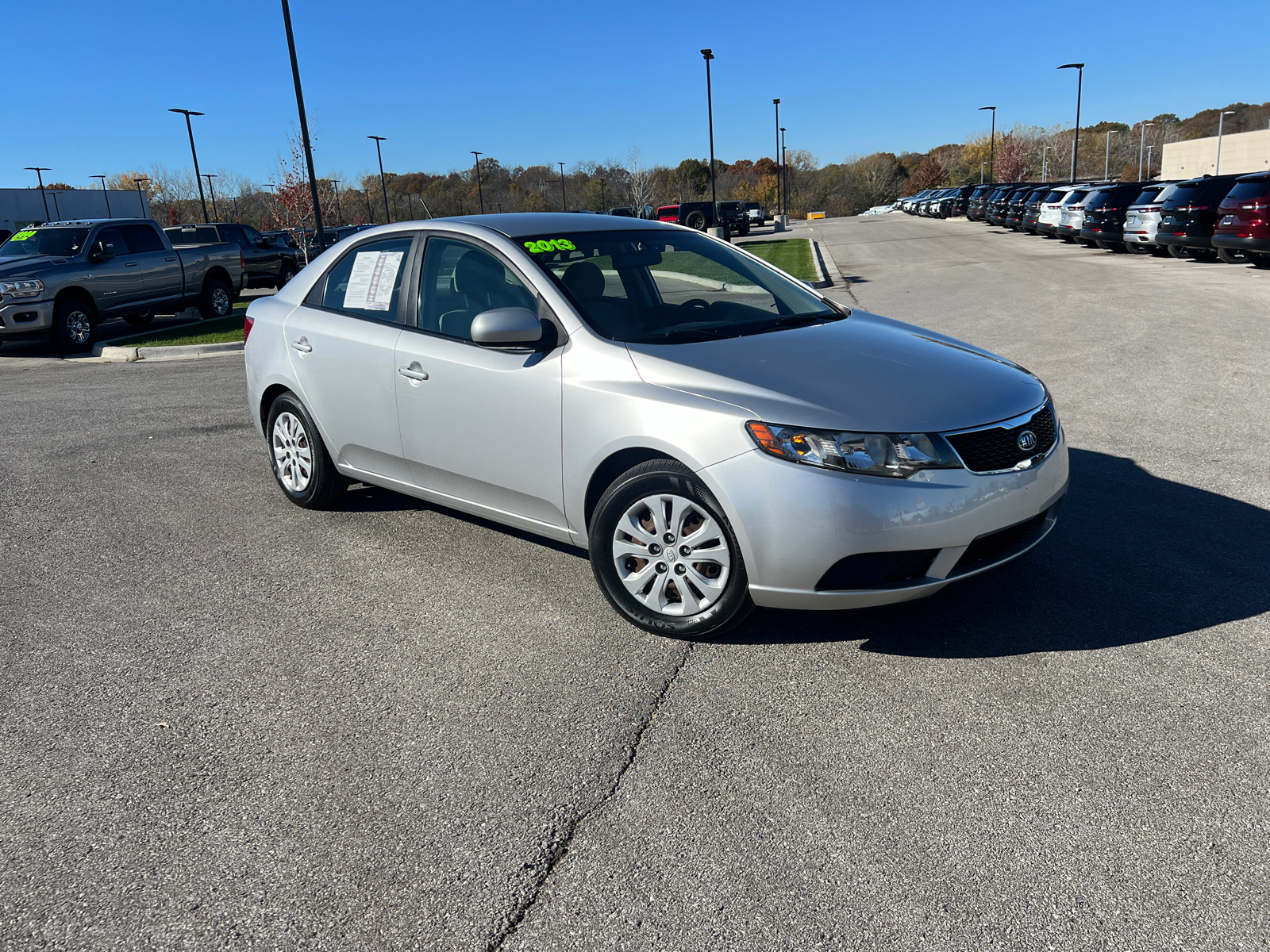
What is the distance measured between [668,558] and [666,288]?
1541 mm

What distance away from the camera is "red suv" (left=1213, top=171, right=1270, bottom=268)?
18.3 m

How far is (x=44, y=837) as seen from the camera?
283cm

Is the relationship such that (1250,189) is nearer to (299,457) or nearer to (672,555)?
(299,457)

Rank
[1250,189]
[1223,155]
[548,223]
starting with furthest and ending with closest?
[1223,155] → [1250,189] → [548,223]

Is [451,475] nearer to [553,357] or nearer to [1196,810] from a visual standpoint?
[553,357]

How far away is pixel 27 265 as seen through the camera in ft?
48.4

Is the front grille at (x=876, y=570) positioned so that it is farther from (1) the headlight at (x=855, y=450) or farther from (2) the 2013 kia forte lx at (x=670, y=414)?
(1) the headlight at (x=855, y=450)

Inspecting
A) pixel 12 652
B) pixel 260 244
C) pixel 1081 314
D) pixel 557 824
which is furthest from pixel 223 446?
pixel 260 244

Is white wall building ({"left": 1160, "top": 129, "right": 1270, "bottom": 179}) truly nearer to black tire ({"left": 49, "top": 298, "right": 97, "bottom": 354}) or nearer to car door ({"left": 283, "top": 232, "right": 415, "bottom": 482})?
black tire ({"left": 49, "top": 298, "right": 97, "bottom": 354})

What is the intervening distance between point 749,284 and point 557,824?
3.09 metres

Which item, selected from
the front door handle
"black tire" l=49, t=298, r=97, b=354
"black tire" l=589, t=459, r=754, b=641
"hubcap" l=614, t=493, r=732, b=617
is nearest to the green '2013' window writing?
the front door handle

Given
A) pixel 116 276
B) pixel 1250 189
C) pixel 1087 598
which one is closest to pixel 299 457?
pixel 1087 598

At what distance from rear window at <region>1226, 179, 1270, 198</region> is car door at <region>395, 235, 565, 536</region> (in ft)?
61.6

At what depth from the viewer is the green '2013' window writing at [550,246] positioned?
15.0 feet
